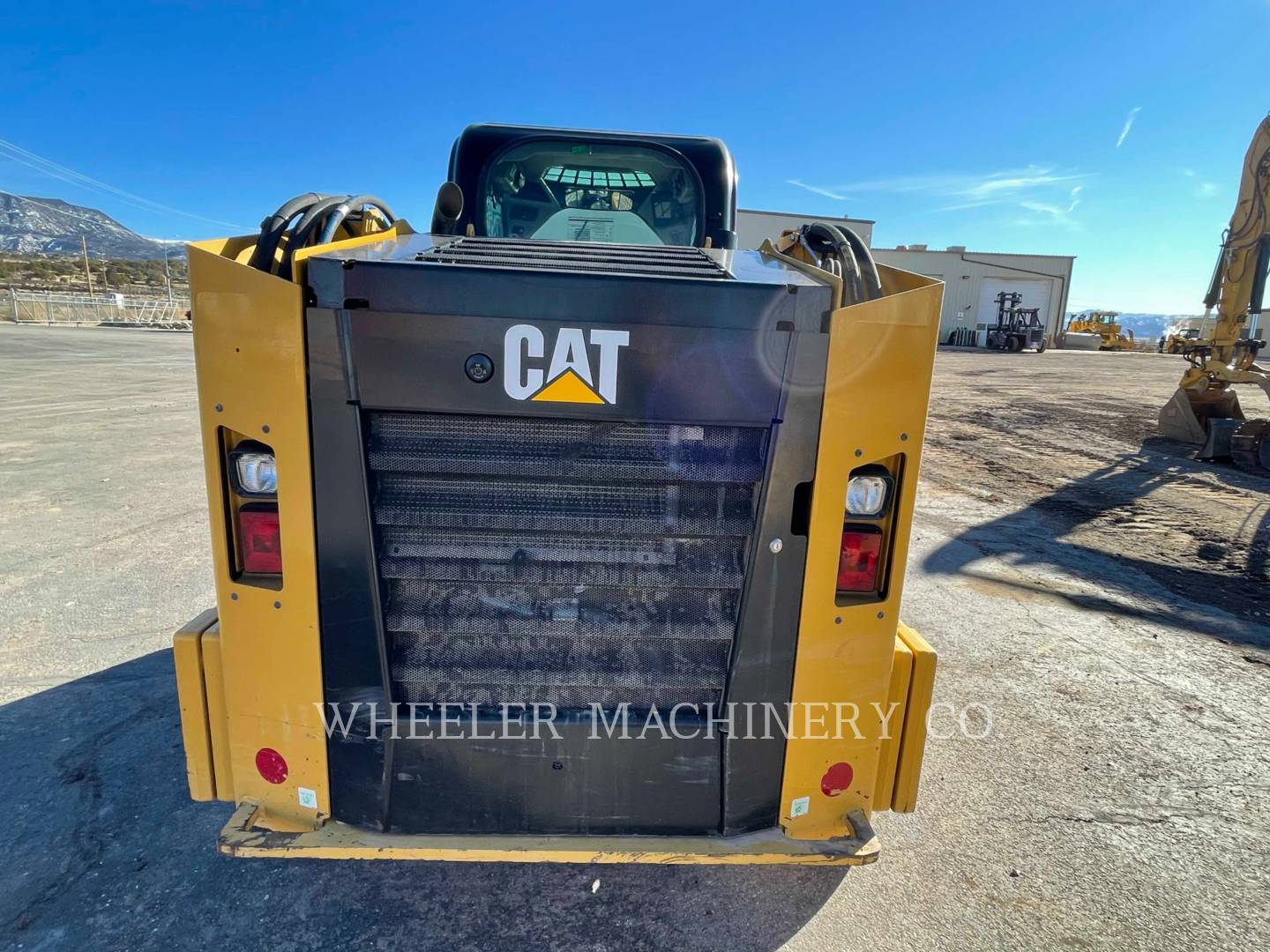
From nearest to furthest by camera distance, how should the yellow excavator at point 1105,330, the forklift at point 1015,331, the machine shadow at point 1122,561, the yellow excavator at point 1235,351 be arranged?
the machine shadow at point 1122,561 < the yellow excavator at point 1235,351 < the forklift at point 1015,331 < the yellow excavator at point 1105,330

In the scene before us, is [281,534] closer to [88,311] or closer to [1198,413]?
[1198,413]

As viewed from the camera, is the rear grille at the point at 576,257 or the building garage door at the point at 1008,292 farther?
the building garage door at the point at 1008,292

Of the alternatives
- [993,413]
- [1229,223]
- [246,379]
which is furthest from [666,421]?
[993,413]

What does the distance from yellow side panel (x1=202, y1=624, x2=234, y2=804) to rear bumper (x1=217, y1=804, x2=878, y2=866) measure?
0.12 metres

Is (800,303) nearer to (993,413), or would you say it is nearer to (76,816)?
(76,816)

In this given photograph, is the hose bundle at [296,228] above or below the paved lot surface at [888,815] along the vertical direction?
above

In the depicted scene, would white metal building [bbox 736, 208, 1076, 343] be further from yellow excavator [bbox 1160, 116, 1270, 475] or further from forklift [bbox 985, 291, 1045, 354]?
yellow excavator [bbox 1160, 116, 1270, 475]

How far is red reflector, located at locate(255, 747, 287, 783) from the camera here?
6.53ft

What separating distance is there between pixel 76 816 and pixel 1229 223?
1513 centimetres

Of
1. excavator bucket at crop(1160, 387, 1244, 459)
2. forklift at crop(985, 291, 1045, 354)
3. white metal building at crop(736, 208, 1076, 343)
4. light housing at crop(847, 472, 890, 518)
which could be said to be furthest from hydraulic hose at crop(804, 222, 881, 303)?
white metal building at crop(736, 208, 1076, 343)

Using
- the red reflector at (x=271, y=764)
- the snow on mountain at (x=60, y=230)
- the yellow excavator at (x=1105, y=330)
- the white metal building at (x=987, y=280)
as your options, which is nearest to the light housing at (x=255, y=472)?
the red reflector at (x=271, y=764)

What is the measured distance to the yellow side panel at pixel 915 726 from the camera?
81.5 inches

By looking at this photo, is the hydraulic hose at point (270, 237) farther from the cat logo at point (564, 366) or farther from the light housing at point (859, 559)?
the light housing at point (859, 559)

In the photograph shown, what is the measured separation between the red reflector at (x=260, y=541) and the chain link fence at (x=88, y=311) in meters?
39.7
